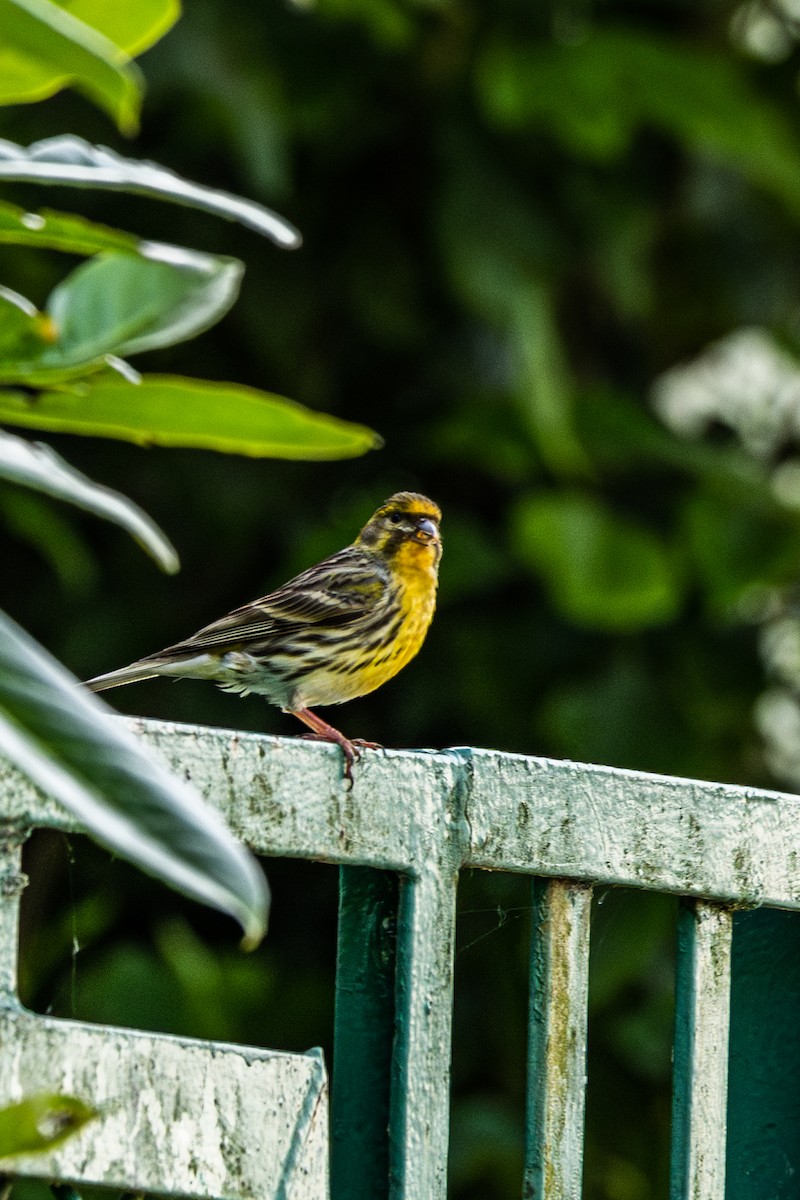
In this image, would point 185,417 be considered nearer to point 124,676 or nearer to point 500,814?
point 500,814

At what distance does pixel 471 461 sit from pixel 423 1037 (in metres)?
4.04

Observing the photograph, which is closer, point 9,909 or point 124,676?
point 9,909

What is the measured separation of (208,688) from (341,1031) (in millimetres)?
4068

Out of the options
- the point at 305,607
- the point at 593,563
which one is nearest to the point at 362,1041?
the point at 305,607

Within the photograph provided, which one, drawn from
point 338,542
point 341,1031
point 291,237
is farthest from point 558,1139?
point 338,542

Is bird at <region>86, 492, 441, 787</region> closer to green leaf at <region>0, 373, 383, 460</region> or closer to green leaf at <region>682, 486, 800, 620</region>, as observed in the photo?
green leaf at <region>682, 486, 800, 620</region>

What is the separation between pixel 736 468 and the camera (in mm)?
5898

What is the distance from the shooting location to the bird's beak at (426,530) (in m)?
4.85

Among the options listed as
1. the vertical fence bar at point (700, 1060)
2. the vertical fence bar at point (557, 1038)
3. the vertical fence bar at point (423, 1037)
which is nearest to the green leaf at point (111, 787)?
the vertical fence bar at point (423, 1037)

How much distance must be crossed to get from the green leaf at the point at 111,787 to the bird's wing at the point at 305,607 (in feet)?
12.2

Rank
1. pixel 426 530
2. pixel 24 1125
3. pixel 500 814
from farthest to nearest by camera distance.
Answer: pixel 426 530, pixel 500 814, pixel 24 1125

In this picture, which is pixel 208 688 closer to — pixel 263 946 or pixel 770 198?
pixel 263 946

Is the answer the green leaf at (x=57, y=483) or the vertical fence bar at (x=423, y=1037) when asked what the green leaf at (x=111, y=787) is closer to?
the green leaf at (x=57, y=483)

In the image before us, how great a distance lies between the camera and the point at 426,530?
15.9ft
